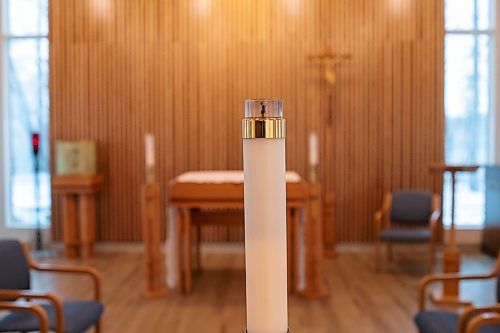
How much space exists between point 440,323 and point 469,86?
575 cm

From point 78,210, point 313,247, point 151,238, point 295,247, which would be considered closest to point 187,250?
point 151,238

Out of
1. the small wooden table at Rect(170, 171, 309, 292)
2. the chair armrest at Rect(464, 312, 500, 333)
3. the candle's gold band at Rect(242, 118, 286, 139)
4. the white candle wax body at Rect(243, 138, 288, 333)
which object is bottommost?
the chair armrest at Rect(464, 312, 500, 333)

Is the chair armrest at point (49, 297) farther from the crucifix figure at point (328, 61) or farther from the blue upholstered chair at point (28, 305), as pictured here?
the crucifix figure at point (328, 61)

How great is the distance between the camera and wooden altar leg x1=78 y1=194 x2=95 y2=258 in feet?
25.8

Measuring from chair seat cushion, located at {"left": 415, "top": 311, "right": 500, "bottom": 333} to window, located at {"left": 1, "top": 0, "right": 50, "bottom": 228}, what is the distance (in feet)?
20.8

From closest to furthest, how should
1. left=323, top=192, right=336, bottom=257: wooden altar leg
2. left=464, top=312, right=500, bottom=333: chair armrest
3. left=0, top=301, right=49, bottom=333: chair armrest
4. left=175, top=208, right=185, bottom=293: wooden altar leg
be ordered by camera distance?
1. left=464, top=312, right=500, bottom=333: chair armrest
2. left=0, top=301, right=49, bottom=333: chair armrest
3. left=175, top=208, right=185, bottom=293: wooden altar leg
4. left=323, top=192, right=336, bottom=257: wooden altar leg

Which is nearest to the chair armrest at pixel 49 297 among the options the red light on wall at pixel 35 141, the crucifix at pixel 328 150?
the crucifix at pixel 328 150

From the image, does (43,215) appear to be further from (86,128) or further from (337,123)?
(337,123)

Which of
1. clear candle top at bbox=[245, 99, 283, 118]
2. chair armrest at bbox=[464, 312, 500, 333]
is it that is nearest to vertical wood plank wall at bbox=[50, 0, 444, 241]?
chair armrest at bbox=[464, 312, 500, 333]

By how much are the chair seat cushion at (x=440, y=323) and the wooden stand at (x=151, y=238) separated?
2935 millimetres

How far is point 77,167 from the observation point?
781cm

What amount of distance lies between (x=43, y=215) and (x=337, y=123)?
4.17 metres

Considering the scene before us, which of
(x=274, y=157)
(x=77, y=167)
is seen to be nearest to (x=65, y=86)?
(x=77, y=167)

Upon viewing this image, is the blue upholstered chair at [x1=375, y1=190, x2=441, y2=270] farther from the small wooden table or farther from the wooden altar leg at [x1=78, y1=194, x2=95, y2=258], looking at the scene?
the wooden altar leg at [x1=78, y1=194, x2=95, y2=258]
